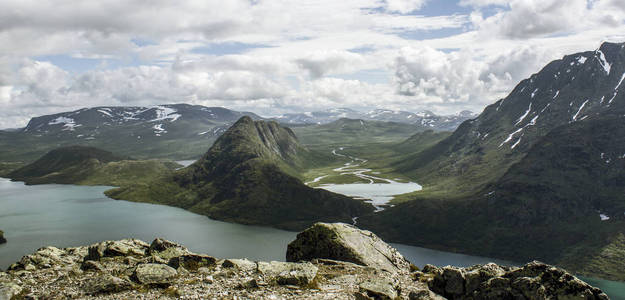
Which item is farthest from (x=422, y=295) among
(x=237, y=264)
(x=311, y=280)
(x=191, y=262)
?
(x=191, y=262)

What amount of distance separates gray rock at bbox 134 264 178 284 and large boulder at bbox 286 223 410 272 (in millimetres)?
13520

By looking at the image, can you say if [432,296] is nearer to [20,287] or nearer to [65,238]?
[20,287]

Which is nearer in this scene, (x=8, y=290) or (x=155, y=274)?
(x=8, y=290)

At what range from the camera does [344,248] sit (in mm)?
37031

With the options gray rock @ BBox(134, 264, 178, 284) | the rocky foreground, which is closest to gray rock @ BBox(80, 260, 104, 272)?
the rocky foreground

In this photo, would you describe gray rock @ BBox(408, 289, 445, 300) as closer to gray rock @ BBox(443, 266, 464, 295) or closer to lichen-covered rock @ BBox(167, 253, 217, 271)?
gray rock @ BBox(443, 266, 464, 295)

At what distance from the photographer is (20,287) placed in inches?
1149

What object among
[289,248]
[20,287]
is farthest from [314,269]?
[20,287]

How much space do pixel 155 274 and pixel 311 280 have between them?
42.2 feet

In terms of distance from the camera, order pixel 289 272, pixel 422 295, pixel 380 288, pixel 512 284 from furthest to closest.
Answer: pixel 289 272 < pixel 380 288 < pixel 422 295 < pixel 512 284

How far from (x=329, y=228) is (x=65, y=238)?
594 ft

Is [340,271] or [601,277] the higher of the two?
[340,271]

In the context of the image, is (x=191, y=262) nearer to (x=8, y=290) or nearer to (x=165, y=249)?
(x=165, y=249)

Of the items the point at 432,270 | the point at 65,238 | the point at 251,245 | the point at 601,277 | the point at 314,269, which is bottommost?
the point at 601,277
